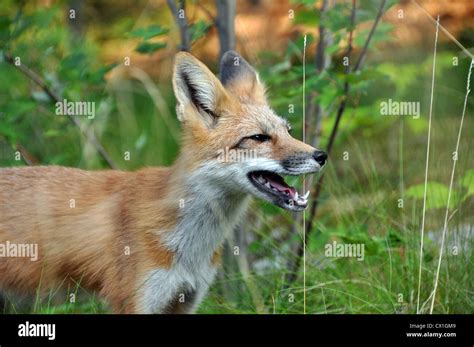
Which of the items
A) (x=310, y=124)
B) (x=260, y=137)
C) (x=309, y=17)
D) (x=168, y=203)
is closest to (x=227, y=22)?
(x=309, y=17)

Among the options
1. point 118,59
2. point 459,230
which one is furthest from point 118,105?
point 459,230

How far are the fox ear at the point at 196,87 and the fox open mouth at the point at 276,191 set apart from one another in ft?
1.25

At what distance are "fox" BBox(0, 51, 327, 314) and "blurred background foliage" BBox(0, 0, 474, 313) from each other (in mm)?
244

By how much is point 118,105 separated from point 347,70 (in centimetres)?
184

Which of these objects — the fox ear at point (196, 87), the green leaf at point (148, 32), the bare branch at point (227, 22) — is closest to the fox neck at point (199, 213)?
the fox ear at point (196, 87)

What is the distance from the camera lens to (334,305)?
4875 millimetres

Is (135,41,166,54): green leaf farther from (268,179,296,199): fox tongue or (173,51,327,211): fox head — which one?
(268,179,296,199): fox tongue

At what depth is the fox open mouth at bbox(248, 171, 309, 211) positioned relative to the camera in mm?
4230

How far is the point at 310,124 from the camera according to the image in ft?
18.0

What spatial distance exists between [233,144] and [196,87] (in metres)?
0.32

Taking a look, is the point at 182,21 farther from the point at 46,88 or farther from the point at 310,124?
the point at 310,124

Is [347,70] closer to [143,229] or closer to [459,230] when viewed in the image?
[459,230]

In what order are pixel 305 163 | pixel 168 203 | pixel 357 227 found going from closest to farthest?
pixel 305 163 → pixel 168 203 → pixel 357 227

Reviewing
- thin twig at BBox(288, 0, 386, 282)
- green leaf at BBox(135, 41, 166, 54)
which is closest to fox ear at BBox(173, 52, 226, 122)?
green leaf at BBox(135, 41, 166, 54)
